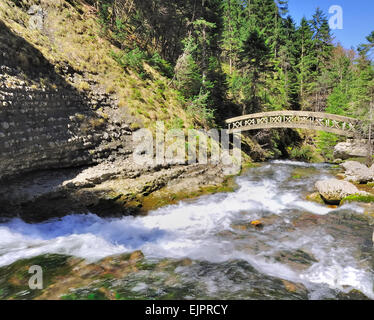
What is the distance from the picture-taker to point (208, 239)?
24.8 ft

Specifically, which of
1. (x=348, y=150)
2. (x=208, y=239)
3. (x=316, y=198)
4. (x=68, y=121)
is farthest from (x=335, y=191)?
(x=348, y=150)

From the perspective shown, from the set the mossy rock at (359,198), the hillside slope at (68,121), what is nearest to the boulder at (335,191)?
the mossy rock at (359,198)

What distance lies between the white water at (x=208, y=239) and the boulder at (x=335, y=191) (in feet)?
1.98

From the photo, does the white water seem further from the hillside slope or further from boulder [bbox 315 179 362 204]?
the hillside slope

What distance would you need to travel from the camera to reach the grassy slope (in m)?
13.6

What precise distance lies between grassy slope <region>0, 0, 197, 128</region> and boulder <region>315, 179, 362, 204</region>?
9.90 meters

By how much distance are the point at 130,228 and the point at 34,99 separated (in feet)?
24.4

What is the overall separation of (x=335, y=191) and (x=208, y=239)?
22.0ft

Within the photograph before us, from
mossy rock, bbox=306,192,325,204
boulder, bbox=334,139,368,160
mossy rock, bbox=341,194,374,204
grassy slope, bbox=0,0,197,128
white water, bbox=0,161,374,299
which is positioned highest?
grassy slope, bbox=0,0,197,128

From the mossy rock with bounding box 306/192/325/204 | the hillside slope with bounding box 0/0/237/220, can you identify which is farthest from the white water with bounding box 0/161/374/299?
the hillside slope with bounding box 0/0/237/220

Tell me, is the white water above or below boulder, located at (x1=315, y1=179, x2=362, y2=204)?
below

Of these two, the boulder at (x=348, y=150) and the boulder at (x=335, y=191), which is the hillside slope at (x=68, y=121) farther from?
the boulder at (x=348, y=150)

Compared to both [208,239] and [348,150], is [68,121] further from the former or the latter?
[348,150]
